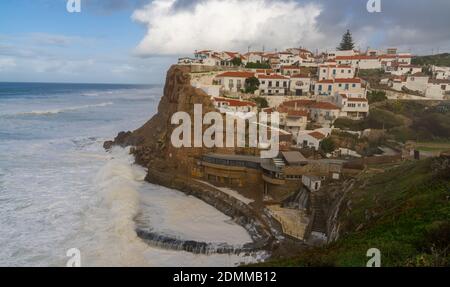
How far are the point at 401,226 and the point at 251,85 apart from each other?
109 feet

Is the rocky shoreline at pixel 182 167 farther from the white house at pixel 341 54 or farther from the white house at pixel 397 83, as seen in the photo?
the white house at pixel 341 54

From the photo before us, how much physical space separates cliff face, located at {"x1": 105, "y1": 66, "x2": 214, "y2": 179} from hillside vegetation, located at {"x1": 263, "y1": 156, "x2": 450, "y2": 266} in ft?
51.1

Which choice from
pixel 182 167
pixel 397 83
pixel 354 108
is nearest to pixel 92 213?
pixel 182 167

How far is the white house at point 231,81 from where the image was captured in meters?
43.2

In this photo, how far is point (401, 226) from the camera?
1112cm

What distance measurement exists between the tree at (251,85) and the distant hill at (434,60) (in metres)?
37.4

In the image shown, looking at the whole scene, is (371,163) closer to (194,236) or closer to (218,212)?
(218,212)

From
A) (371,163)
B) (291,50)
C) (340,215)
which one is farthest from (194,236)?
(291,50)

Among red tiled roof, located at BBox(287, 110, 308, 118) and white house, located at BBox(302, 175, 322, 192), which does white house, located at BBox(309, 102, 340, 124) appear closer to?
red tiled roof, located at BBox(287, 110, 308, 118)

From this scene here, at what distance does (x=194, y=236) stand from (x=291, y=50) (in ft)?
185

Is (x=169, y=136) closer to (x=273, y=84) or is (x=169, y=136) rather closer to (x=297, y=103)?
(x=297, y=103)

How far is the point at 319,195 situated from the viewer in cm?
2161

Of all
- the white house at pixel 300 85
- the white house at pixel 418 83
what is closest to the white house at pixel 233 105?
the white house at pixel 300 85

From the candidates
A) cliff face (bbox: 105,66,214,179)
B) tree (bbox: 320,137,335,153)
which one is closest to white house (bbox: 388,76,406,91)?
tree (bbox: 320,137,335,153)
